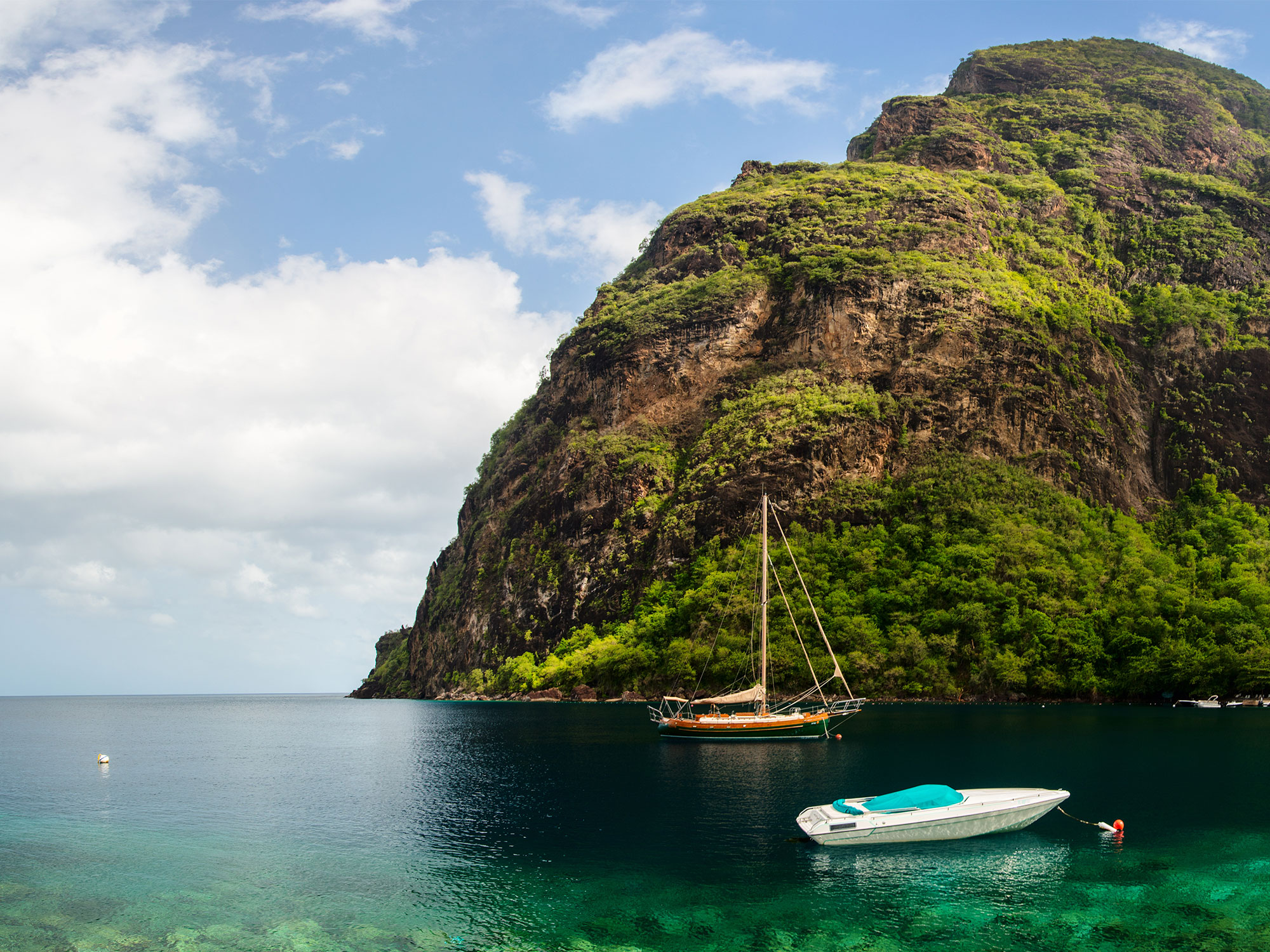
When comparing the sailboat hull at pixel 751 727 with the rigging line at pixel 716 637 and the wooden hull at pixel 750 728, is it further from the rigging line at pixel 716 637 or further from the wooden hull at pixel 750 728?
the rigging line at pixel 716 637

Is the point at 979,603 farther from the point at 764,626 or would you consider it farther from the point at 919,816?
the point at 919,816

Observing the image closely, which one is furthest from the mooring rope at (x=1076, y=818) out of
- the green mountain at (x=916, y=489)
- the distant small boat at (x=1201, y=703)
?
the distant small boat at (x=1201, y=703)

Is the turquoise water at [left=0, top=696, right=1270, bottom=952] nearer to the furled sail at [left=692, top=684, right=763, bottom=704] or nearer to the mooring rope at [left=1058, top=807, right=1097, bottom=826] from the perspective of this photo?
the mooring rope at [left=1058, top=807, right=1097, bottom=826]

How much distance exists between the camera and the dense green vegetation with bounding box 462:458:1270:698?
121 metres

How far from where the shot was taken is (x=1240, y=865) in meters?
35.1

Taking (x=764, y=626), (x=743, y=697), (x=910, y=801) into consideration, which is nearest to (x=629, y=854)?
(x=910, y=801)

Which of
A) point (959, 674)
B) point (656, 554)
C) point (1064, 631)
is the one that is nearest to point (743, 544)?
point (656, 554)

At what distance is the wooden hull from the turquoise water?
2301 mm

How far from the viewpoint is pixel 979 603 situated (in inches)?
5157

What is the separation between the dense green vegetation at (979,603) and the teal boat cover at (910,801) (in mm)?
89871

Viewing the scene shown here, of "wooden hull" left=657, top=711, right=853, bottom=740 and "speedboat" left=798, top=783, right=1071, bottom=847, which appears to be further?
"wooden hull" left=657, top=711, right=853, bottom=740

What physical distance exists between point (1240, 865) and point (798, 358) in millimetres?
152718

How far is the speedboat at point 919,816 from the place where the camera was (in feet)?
126

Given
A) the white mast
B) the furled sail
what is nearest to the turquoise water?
the furled sail
